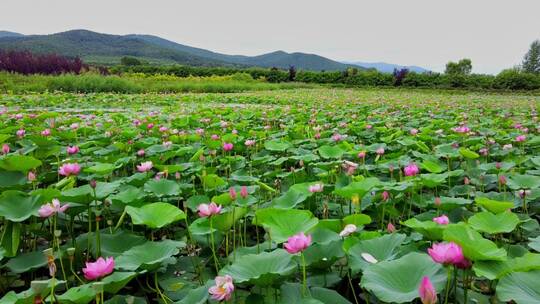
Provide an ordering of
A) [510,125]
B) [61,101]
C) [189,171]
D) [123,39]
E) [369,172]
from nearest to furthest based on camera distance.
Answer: [189,171] < [369,172] < [510,125] < [61,101] < [123,39]

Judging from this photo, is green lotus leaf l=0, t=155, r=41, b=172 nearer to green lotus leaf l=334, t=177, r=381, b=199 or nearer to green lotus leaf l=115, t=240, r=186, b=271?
green lotus leaf l=115, t=240, r=186, b=271

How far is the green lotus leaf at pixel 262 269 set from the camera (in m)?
0.94

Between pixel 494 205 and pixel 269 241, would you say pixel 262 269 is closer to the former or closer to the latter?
pixel 269 241

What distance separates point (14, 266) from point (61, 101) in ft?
23.5

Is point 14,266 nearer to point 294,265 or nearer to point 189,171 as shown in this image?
point 294,265

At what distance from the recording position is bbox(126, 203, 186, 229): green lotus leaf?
3.96 feet

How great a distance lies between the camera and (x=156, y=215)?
4.17 feet

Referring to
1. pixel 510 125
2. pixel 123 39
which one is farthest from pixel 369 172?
pixel 123 39

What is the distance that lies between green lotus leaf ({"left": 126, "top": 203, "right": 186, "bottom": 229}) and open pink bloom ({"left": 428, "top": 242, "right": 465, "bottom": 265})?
2.25ft

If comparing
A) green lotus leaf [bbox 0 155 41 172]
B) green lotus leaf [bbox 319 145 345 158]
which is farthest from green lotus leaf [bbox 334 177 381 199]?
green lotus leaf [bbox 0 155 41 172]

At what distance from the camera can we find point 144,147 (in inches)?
105

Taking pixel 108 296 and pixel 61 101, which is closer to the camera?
pixel 108 296

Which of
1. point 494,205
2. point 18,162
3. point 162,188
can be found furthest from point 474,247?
point 18,162

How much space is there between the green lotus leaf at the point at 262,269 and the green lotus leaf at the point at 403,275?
18cm
